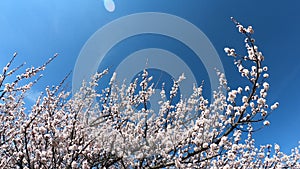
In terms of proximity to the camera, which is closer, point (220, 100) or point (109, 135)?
point (109, 135)

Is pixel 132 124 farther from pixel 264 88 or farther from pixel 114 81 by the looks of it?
pixel 264 88

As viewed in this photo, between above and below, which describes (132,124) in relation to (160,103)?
below

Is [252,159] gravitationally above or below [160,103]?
below

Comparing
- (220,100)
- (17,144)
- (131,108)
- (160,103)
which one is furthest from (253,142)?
(17,144)

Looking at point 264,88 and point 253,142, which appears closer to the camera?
point 264,88

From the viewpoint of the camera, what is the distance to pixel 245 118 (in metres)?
2.62

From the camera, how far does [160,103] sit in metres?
6.56

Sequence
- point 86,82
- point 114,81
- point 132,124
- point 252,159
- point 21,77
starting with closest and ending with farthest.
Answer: point 21,77 → point 132,124 → point 114,81 → point 86,82 → point 252,159

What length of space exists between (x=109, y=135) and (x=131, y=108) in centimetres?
77

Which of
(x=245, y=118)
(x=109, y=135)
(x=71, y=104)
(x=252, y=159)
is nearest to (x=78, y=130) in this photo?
(x=109, y=135)

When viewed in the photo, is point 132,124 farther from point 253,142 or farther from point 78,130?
point 253,142

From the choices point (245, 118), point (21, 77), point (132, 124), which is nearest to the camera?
point (245, 118)

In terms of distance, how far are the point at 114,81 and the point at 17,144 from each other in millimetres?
2766

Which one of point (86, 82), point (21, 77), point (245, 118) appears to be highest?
point (86, 82)
